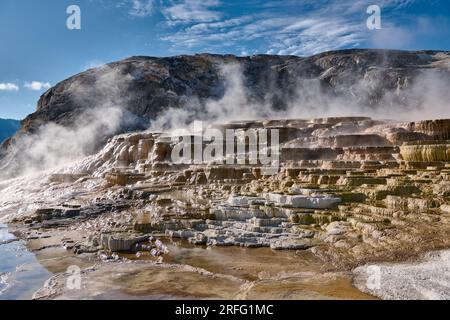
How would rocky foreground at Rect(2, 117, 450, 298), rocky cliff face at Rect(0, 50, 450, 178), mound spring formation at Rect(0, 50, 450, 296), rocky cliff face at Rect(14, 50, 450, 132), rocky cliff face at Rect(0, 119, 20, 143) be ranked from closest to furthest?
rocky foreground at Rect(2, 117, 450, 298) < mound spring formation at Rect(0, 50, 450, 296) < rocky cliff face at Rect(0, 50, 450, 178) < rocky cliff face at Rect(14, 50, 450, 132) < rocky cliff face at Rect(0, 119, 20, 143)

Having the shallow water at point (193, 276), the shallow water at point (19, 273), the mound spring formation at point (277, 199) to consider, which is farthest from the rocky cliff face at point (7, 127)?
the shallow water at point (193, 276)

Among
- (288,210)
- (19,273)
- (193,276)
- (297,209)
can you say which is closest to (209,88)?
(297,209)

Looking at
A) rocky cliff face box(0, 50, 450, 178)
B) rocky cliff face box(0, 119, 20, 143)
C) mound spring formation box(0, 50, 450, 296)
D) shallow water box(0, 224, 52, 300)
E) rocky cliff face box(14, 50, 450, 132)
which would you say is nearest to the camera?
shallow water box(0, 224, 52, 300)

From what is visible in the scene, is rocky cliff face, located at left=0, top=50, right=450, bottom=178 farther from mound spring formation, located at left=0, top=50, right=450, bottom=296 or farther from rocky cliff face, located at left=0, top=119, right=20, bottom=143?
rocky cliff face, located at left=0, top=119, right=20, bottom=143

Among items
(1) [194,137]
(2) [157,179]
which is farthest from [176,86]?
(2) [157,179]

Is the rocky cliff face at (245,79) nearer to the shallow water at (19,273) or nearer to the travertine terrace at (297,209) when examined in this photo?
the travertine terrace at (297,209)

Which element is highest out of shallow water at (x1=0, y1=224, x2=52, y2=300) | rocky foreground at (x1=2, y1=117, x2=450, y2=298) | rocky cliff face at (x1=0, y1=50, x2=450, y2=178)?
rocky cliff face at (x1=0, y1=50, x2=450, y2=178)

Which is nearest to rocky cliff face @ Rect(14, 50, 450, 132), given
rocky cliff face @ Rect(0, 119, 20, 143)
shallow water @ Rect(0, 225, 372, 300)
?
shallow water @ Rect(0, 225, 372, 300)

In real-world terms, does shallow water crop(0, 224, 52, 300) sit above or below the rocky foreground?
below
